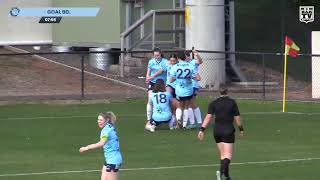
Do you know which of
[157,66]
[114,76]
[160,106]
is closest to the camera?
[160,106]

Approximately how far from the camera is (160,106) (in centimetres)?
2011

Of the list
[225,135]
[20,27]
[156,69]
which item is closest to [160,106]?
[156,69]

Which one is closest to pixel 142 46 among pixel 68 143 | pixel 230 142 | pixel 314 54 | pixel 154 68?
pixel 314 54

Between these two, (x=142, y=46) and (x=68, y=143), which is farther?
(x=142, y=46)

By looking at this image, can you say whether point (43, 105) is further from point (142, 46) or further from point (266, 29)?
point (266, 29)

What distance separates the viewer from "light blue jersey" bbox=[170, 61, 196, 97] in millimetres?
20141

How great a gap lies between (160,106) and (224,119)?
20.0ft

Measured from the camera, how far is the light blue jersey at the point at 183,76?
20.1 m

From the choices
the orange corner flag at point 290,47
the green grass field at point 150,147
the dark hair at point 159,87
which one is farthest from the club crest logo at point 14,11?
the dark hair at point 159,87

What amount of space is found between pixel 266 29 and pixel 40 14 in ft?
30.2

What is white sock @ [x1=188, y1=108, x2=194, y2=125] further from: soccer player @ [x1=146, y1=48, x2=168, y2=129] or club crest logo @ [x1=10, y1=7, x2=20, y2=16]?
club crest logo @ [x1=10, y1=7, x2=20, y2=16]

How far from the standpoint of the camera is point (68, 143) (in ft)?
60.6

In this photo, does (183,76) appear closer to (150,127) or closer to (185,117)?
(185,117)

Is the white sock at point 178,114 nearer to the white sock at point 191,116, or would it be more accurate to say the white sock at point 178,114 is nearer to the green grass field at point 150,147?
the white sock at point 191,116
